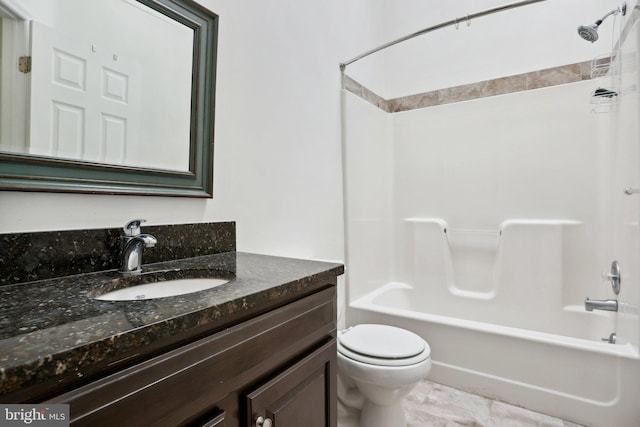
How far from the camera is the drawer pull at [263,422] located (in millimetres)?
688

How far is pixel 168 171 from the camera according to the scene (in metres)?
1.08

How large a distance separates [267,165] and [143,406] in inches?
44.4

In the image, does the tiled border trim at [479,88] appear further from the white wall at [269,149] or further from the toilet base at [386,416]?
the toilet base at [386,416]

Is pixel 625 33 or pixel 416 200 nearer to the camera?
pixel 625 33

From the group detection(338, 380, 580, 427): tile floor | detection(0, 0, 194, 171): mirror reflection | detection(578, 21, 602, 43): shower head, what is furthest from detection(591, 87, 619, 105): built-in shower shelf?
detection(0, 0, 194, 171): mirror reflection

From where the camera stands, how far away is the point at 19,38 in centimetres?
78

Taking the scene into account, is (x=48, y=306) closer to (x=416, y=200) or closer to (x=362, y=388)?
(x=362, y=388)

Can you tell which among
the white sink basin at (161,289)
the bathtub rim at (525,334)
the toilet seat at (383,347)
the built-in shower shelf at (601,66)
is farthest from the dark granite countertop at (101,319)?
the built-in shower shelf at (601,66)

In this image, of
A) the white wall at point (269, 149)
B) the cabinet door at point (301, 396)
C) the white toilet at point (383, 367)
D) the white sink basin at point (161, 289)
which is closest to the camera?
the cabinet door at point (301, 396)

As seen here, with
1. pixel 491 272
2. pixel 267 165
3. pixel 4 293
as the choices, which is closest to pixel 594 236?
pixel 491 272

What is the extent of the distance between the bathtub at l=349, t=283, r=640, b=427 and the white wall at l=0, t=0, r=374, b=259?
2.37 ft

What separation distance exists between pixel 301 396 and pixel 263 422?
0.47 ft

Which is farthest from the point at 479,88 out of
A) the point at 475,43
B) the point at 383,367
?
the point at 383,367

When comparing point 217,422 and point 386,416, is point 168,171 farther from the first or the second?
point 386,416
